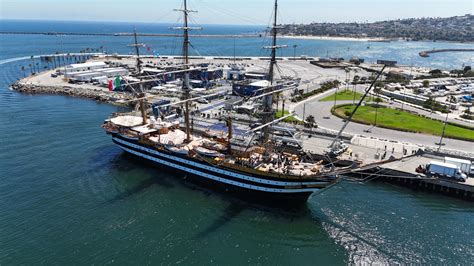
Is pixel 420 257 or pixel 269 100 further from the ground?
pixel 269 100

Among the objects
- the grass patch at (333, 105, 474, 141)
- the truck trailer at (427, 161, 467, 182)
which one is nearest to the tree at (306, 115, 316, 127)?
the grass patch at (333, 105, 474, 141)

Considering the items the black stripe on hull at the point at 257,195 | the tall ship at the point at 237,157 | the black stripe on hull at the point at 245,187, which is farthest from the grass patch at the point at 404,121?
the black stripe on hull at the point at 245,187

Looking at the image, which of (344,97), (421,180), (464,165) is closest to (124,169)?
(421,180)

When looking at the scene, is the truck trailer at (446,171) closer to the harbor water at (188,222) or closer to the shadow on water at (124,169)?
the harbor water at (188,222)

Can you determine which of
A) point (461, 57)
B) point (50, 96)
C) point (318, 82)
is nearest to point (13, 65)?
point (50, 96)

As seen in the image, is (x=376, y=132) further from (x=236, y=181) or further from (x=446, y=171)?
(x=236, y=181)

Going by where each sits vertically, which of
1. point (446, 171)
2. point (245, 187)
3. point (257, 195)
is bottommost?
point (257, 195)

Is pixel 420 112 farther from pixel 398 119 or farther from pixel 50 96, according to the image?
pixel 50 96

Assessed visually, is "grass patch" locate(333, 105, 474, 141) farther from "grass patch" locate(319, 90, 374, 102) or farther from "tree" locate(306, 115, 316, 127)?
"tree" locate(306, 115, 316, 127)
